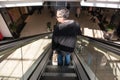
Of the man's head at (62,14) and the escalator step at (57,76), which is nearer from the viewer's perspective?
the escalator step at (57,76)

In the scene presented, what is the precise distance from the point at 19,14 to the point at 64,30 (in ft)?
44.4

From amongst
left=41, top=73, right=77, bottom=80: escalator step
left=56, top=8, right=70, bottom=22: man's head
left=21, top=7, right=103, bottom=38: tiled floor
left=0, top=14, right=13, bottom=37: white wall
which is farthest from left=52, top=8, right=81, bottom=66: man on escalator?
left=21, top=7, right=103, bottom=38: tiled floor

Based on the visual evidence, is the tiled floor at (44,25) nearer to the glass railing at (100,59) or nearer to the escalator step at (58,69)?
the glass railing at (100,59)

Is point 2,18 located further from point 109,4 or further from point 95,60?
point 95,60

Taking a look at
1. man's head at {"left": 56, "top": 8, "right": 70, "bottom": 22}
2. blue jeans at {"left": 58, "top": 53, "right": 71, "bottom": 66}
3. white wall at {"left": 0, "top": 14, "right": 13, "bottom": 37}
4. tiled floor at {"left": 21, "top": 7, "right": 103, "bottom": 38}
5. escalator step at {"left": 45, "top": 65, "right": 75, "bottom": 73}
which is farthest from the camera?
tiled floor at {"left": 21, "top": 7, "right": 103, "bottom": 38}

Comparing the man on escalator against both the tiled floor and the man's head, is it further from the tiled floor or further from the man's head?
the tiled floor

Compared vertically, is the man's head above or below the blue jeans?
above

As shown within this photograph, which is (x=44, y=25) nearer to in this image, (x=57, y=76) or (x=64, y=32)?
(x=64, y=32)

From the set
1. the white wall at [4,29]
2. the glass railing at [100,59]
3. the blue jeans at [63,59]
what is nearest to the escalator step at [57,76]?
the glass railing at [100,59]

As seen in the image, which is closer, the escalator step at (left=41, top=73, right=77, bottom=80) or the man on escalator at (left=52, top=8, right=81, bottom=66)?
the escalator step at (left=41, top=73, right=77, bottom=80)

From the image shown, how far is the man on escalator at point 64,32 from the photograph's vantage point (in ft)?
11.6

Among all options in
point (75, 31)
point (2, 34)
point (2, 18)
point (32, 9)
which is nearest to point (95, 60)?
point (75, 31)

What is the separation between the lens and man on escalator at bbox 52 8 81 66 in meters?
3.53

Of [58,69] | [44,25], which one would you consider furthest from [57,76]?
[44,25]
